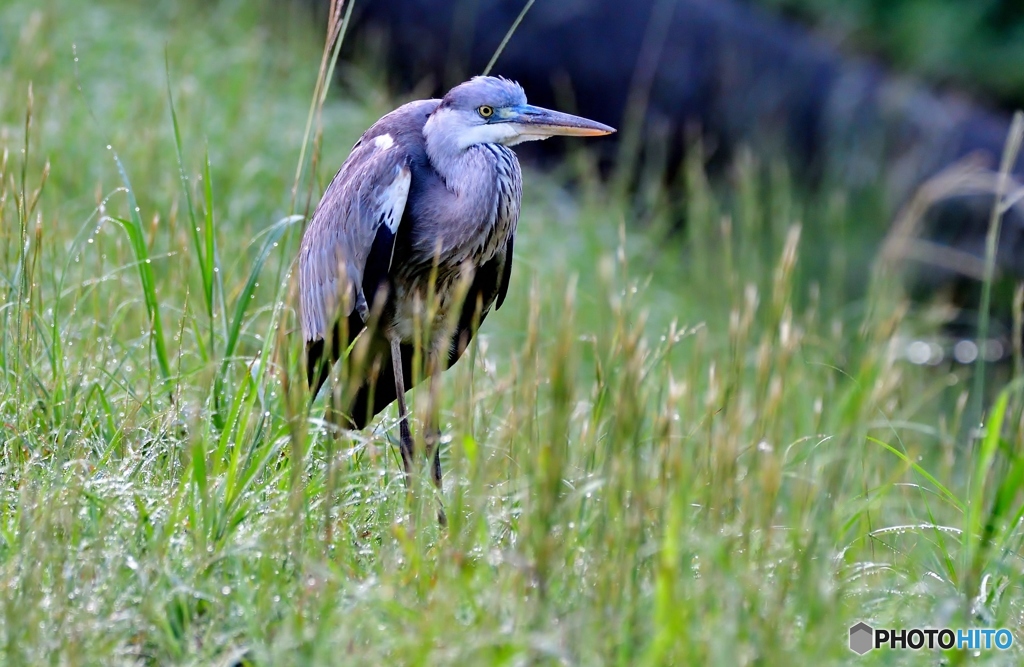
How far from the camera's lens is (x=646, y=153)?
337 inches

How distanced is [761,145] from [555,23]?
5.96 feet

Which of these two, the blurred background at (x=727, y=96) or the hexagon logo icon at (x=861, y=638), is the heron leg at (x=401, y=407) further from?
the blurred background at (x=727, y=96)

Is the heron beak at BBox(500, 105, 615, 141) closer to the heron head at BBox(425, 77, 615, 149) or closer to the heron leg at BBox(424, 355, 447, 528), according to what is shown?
the heron head at BBox(425, 77, 615, 149)

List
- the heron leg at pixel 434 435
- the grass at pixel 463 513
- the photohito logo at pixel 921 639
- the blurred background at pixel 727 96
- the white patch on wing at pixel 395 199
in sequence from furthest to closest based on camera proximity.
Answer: the blurred background at pixel 727 96 → the white patch on wing at pixel 395 199 → the heron leg at pixel 434 435 → the photohito logo at pixel 921 639 → the grass at pixel 463 513

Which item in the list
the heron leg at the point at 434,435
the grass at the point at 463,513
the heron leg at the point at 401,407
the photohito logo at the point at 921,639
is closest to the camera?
the grass at the point at 463,513

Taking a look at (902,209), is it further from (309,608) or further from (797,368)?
(309,608)

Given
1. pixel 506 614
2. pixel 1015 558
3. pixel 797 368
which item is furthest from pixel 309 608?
pixel 797 368

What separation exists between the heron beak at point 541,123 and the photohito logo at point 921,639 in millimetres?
→ 1775

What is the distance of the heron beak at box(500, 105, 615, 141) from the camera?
3.46 metres

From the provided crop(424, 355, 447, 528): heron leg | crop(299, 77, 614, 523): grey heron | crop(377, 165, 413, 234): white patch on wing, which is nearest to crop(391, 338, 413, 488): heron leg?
crop(299, 77, 614, 523): grey heron

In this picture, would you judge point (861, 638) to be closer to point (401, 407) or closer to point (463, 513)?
point (463, 513)

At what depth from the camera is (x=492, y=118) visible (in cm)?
352

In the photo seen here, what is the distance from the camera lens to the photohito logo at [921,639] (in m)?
2.23

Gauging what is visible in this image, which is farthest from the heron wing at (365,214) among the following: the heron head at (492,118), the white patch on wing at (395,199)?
the heron head at (492,118)
